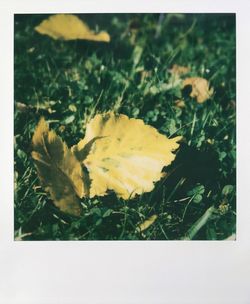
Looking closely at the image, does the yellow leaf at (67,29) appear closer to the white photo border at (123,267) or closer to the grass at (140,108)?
the grass at (140,108)

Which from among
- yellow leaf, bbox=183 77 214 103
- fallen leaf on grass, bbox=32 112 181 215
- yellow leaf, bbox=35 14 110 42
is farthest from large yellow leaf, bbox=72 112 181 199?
yellow leaf, bbox=35 14 110 42

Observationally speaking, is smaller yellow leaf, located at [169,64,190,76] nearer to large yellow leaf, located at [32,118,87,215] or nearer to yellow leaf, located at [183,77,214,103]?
yellow leaf, located at [183,77,214,103]

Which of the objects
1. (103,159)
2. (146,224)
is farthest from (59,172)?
(146,224)

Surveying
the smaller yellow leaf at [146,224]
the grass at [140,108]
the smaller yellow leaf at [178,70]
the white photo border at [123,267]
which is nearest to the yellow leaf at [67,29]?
the grass at [140,108]

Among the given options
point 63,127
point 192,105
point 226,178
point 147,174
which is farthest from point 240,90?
point 63,127

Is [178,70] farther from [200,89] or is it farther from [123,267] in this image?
[123,267]
